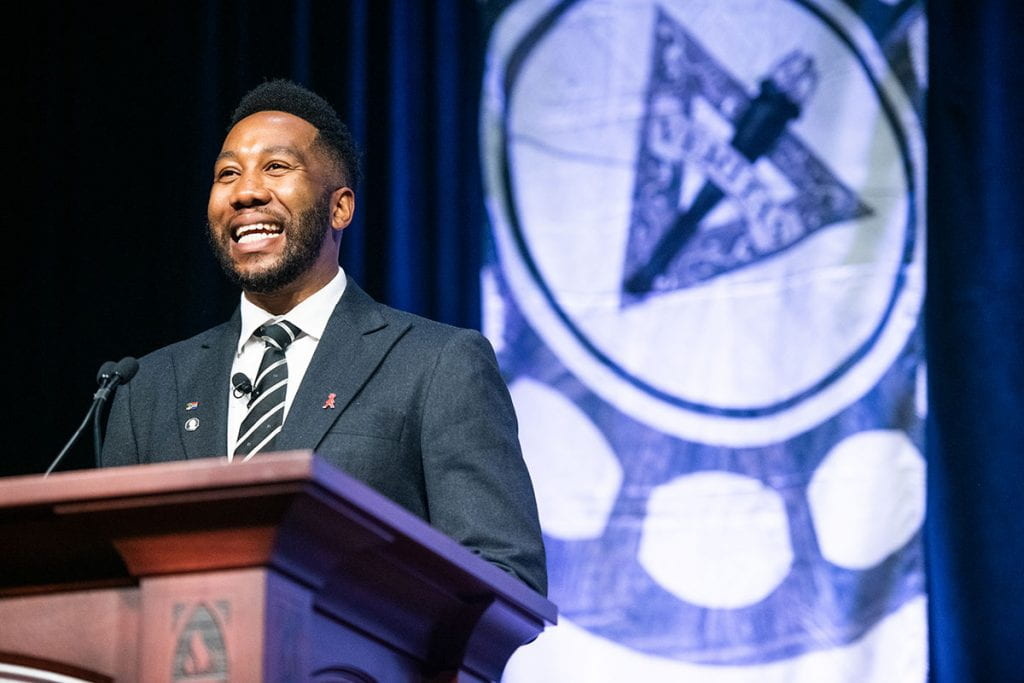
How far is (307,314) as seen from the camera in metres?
2.55

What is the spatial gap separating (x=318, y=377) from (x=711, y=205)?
4.77ft

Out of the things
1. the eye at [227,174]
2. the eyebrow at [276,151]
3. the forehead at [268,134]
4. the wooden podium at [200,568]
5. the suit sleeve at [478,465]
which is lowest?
the wooden podium at [200,568]

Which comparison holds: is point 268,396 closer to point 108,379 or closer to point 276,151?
point 108,379

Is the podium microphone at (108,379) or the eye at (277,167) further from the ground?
the eye at (277,167)

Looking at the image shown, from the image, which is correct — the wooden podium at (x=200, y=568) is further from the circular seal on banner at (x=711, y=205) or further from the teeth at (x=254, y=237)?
the circular seal on banner at (x=711, y=205)

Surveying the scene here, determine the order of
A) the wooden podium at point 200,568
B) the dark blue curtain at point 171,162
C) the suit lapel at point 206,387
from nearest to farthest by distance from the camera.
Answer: the wooden podium at point 200,568 < the suit lapel at point 206,387 < the dark blue curtain at point 171,162

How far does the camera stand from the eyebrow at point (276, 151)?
2.65 metres

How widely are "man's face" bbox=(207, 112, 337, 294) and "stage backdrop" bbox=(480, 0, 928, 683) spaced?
3.20ft

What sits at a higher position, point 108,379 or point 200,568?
point 108,379

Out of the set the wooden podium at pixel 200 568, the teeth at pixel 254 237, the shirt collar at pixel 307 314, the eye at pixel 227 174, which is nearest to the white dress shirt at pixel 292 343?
the shirt collar at pixel 307 314

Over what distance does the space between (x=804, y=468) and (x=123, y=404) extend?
152 cm

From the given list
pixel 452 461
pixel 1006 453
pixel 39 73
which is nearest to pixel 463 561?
pixel 452 461

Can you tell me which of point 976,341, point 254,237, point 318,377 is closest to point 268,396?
point 318,377

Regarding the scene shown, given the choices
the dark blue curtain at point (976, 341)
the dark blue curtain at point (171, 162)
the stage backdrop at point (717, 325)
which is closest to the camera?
the dark blue curtain at point (976, 341)
